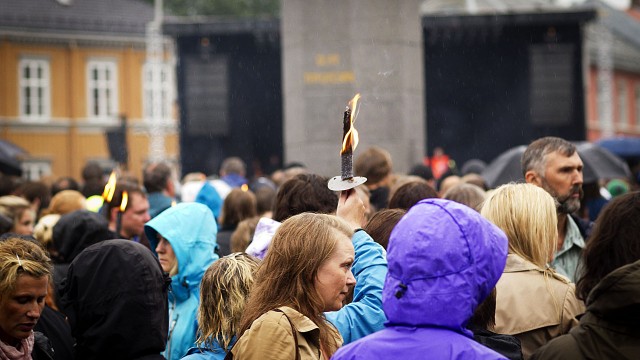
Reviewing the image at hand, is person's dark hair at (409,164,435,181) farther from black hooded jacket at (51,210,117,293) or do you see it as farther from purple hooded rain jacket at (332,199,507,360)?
purple hooded rain jacket at (332,199,507,360)

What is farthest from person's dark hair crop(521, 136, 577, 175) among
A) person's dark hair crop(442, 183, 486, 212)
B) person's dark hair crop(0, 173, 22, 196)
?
person's dark hair crop(0, 173, 22, 196)

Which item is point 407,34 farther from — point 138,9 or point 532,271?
point 138,9

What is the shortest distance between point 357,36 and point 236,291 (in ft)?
33.3

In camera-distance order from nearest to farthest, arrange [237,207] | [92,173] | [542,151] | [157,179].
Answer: [542,151] < [237,207] < [157,179] < [92,173]

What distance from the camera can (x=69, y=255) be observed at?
7133 millimetres

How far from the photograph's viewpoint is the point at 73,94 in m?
48.8

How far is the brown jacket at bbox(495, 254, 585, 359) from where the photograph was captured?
16.0ft

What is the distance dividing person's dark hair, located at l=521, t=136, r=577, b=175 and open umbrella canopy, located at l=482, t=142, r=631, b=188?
9.14ft

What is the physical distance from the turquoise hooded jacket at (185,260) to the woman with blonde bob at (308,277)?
1724 millimetres

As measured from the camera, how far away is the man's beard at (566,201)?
6905mm

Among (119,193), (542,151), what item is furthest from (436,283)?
(119,193)

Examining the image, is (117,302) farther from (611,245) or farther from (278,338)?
(611,245)

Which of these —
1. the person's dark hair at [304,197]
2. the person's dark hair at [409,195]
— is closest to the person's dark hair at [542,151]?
the person's dark hair at [409,195]

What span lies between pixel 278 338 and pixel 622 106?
5673 cm
